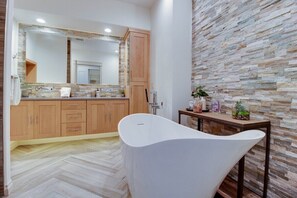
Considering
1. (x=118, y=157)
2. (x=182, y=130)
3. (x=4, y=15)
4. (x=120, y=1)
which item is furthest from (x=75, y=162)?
(x=120, y=1)

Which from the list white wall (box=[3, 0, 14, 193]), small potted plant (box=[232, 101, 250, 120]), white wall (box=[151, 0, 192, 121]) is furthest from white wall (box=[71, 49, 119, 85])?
small potted plant (box=[232, 101, 250, 120])

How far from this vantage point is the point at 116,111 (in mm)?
3232

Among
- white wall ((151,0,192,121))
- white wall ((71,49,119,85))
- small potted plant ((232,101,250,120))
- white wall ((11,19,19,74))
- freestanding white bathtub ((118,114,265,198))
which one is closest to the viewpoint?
freestanding white bathtub ((118,114,265,198))

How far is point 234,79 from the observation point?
1725 mm

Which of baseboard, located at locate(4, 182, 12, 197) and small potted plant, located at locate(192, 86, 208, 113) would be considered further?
small potted plant, located at locate(192, 86, 208, 113)

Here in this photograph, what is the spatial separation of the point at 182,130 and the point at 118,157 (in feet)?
3.97

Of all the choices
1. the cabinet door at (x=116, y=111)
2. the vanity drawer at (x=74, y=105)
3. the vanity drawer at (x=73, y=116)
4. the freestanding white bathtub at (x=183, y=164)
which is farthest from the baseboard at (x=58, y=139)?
the freestanding white bathtub at (x=183, y=164)

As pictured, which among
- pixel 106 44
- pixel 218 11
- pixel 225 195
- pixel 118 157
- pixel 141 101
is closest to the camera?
pixel 225 195

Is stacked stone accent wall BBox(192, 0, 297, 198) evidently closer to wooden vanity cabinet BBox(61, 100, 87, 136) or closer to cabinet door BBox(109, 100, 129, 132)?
cabinet door BBox(109, 100, 129, 132)

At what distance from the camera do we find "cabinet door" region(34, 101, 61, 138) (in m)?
2.73

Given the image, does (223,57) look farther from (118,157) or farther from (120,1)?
(120,1)

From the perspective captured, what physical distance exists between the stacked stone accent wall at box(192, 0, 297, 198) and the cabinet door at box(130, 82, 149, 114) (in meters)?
1.56

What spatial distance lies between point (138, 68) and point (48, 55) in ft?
6.03

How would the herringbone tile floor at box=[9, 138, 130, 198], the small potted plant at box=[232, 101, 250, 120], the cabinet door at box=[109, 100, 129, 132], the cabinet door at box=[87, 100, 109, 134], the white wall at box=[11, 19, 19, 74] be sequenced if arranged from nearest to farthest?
the small potted plant at box=[232, 101, 250, 120] < the herringbone tile floor at box=[9, 138, 130, 198] < the white wall at box=[11, 19, 19, 74] < the cabinet door at box=[87, 100, 109, 134] < the cabinet door at box=[109, 100, 129, 132]
